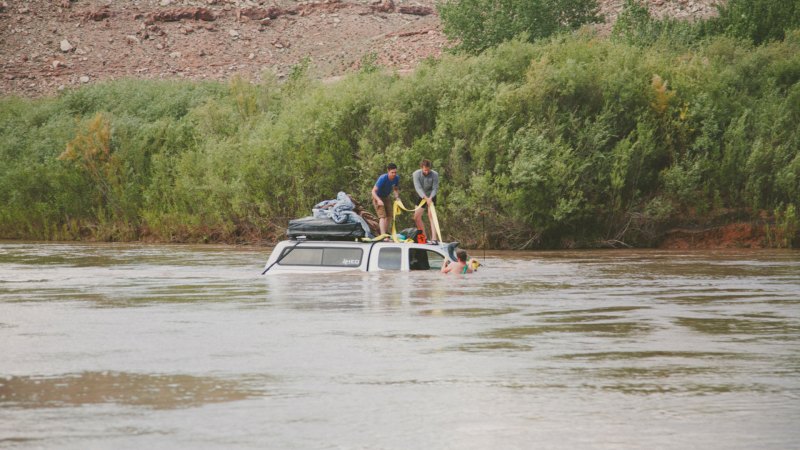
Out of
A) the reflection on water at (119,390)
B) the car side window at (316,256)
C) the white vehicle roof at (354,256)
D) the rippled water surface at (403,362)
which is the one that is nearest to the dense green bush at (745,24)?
the rippled water surface at (403,362)

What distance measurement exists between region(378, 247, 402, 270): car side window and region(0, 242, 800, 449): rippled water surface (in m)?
0.24

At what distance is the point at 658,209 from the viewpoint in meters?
35.1

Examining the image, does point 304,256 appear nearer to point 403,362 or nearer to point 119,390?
point 403,362

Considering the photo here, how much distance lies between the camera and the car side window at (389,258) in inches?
851

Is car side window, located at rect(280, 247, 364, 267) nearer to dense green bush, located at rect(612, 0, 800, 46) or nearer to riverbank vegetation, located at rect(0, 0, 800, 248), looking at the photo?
riverbank vegetation, located at rect(0, 0, 800, 248)

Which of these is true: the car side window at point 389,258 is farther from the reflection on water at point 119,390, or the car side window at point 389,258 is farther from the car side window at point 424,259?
the reflection on water at point 119,390

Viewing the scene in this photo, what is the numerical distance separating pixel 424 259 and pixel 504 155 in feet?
46.3

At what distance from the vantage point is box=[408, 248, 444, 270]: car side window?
72.0 ft

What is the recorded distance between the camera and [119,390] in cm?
1183

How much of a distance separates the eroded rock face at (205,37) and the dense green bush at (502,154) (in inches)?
1503

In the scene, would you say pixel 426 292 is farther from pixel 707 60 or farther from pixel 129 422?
pixel 707 60

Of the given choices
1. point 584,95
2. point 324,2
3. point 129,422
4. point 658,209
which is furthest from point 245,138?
point 324,2

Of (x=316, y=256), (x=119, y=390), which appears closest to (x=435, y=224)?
(x=316, y=256)

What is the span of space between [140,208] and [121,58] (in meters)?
49.6
